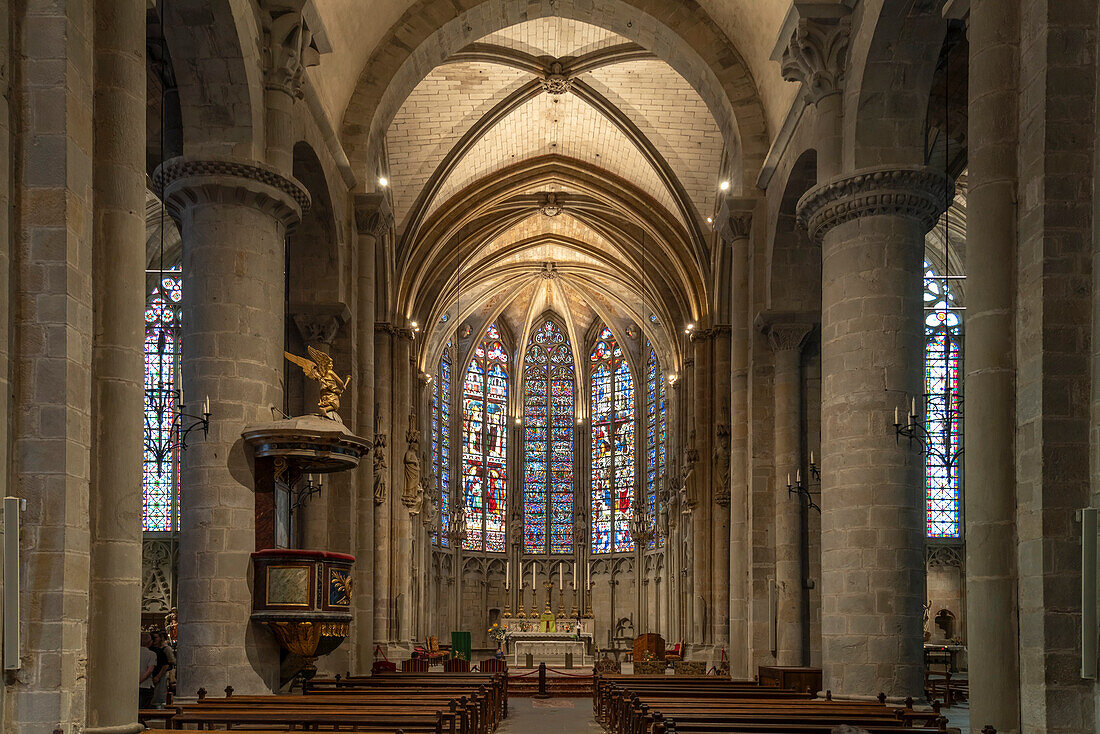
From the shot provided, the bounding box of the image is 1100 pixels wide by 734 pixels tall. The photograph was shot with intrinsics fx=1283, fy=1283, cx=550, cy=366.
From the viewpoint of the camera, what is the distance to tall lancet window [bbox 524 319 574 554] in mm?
46875

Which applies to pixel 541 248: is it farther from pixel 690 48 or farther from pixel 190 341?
pixel 190 341

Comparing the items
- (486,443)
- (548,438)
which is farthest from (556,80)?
(548,438)

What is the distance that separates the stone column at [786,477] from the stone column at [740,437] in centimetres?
114

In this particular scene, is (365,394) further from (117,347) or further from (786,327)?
(117,347)

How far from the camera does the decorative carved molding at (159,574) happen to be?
3209cm

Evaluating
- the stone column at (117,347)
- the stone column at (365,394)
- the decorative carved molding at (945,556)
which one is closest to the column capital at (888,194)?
the stone column at (117,347)

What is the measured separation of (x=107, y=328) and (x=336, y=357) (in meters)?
10.9

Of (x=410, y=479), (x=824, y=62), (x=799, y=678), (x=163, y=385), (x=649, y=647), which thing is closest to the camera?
(x=824, y=62)

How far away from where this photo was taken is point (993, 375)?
10.2 m

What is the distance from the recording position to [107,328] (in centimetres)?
1030

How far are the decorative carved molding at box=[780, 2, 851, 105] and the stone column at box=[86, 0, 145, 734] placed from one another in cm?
868

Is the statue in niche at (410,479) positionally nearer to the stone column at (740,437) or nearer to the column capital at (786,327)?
the stone column at (740,437)

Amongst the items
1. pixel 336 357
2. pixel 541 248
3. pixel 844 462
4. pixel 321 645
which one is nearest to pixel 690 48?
pixel 336 357

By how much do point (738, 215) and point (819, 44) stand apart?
5.52 m
